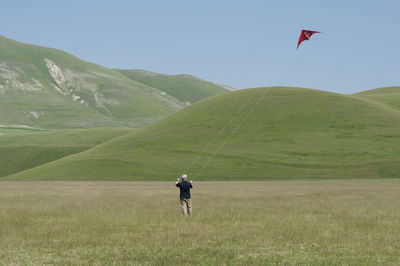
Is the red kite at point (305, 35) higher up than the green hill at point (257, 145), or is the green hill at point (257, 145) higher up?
the red kite at point (305, 35)

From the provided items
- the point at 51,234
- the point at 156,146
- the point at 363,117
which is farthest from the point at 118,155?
the point at 51,234

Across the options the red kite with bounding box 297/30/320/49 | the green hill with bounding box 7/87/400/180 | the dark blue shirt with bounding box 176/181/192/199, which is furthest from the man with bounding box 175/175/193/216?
the green hill with bounding box 7/87/400/180

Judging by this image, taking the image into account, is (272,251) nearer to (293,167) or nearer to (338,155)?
(293,167)

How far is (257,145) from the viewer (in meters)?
132

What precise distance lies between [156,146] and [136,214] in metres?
108

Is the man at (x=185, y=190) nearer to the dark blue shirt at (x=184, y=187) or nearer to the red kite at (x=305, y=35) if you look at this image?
the dark blue shirt at (x=184, y=187)

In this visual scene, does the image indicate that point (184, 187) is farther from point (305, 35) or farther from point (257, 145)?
point (257, 145)

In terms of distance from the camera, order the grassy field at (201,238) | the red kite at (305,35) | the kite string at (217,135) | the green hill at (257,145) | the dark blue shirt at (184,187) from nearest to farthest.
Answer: the grassy field at (201,238) < the dark blue shirt at (184,187) < the red kite at (305,35) < the green hill at (257,145) < the kite string at (217,135)

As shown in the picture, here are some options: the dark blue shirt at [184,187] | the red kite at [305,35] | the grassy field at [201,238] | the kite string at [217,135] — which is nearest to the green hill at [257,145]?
the kite string at [217,135]

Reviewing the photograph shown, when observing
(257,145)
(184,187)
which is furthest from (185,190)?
(257,145)

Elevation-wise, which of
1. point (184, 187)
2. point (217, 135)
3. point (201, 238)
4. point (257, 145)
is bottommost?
point (257, 145)

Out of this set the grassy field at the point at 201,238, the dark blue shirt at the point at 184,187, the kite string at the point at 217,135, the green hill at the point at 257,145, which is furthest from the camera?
the kite string at the point at 217,135

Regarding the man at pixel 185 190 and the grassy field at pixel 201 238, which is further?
the man at pixel 185 190

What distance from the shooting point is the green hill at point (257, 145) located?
11306 cm
